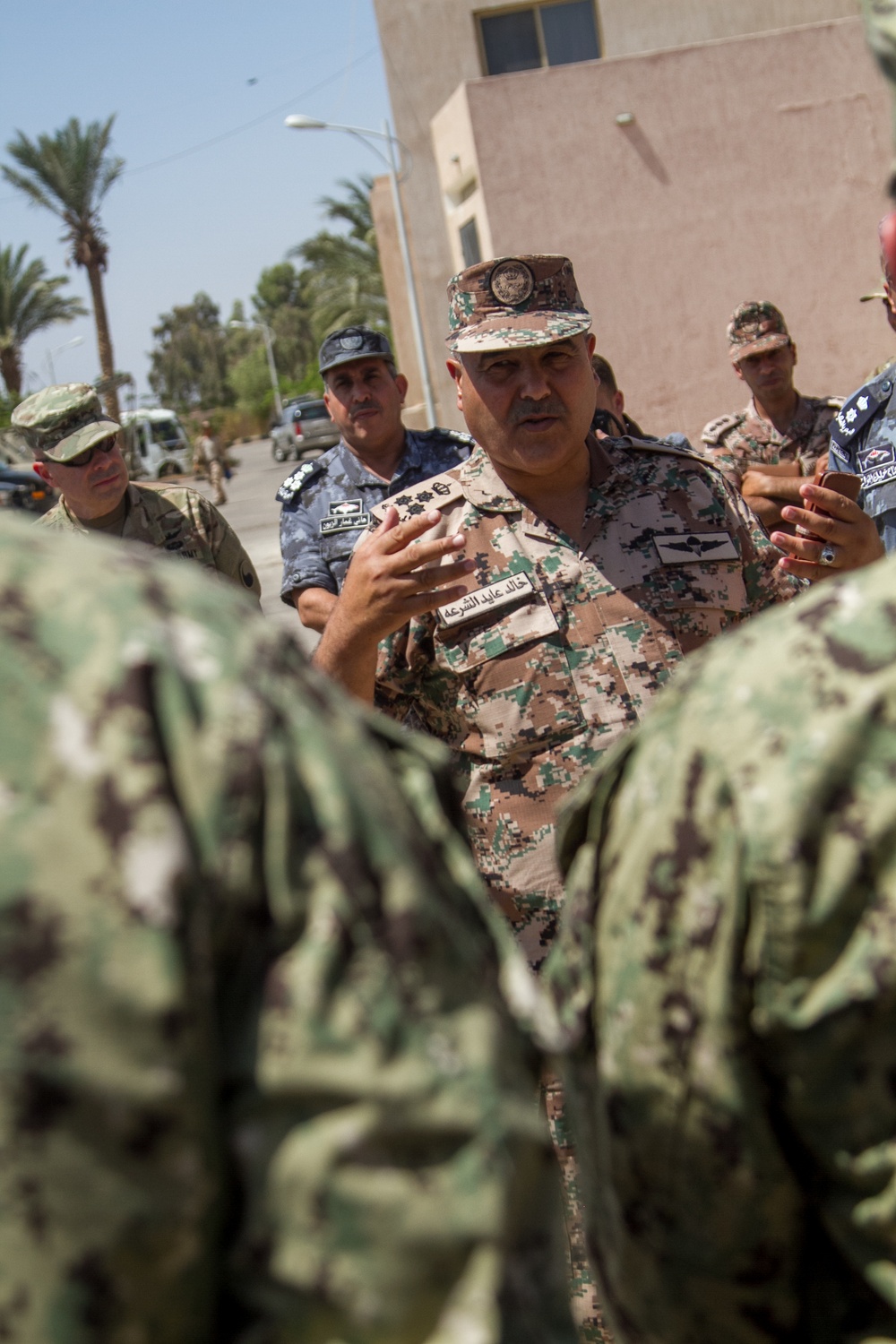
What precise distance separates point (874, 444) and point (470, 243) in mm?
12466

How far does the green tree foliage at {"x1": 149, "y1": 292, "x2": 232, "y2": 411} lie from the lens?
81688 millimetres

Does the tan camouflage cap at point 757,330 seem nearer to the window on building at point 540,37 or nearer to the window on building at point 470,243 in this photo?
the window on building at point 470,243

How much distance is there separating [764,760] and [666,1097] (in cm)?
35

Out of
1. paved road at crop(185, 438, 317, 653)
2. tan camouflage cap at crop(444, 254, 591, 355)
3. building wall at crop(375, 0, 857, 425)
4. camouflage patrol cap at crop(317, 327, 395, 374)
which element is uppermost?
building wall at crop(375, 0, 857, 425)

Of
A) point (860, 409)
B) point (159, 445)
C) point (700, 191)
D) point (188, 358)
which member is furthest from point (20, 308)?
point (188, 358)

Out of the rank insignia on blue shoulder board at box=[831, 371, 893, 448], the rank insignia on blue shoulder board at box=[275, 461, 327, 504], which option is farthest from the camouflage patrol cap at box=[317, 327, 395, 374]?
the rank insignia on blue shoulder board at box=[831, 371, 893, 448]

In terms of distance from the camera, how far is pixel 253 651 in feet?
3.23

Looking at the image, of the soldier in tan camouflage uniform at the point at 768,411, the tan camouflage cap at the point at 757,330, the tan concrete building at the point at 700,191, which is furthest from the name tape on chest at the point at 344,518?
the tan concrete building at the point at 700,191

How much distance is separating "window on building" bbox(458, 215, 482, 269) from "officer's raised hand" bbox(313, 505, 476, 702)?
13.0 metres

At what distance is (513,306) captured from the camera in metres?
3.15

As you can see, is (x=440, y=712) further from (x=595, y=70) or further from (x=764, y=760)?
(x=595, y=70)

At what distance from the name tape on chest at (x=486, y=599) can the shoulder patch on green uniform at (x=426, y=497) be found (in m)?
0.28

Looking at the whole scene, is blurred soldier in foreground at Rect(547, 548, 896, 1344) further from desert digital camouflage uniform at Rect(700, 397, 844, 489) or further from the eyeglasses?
desert digital camouflage uniform at Rect(700, 397, 844, 489)

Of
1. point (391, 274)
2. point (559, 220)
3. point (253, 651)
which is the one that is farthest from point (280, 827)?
point (391, 274)
